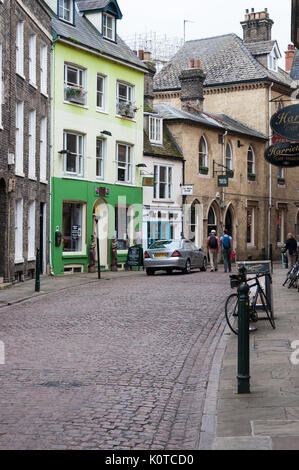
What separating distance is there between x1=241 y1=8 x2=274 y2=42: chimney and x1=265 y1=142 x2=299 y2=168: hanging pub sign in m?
38.6

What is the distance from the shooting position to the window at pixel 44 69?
29.2 m

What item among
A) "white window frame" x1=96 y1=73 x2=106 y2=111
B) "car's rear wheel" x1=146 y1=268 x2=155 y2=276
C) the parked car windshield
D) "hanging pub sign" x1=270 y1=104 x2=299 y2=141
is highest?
"white window frame" x1=96 y1=73 x2=106 y2=111

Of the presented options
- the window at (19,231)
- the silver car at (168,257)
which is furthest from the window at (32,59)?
the silver car at (168,257)

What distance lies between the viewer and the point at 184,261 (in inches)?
1182

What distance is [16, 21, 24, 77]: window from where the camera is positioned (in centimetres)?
2552

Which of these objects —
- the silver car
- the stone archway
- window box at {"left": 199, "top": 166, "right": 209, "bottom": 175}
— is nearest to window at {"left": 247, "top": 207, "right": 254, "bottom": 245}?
window box at {"left": 199, "top": 166, "right": 209, "bottom": 175}

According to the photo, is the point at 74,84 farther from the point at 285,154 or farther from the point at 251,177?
the point at 285,154

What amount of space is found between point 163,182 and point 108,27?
808 cm

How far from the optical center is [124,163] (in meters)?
35.6

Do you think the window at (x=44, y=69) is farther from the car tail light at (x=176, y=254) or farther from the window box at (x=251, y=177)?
the window box at (x=251, y=177)

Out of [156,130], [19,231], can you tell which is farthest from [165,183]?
[19,231]

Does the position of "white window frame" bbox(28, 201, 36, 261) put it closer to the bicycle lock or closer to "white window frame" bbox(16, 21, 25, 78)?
"white window frame" bbox(16, 21, 25, 78)

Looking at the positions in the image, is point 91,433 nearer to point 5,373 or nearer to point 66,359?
point 5,373
